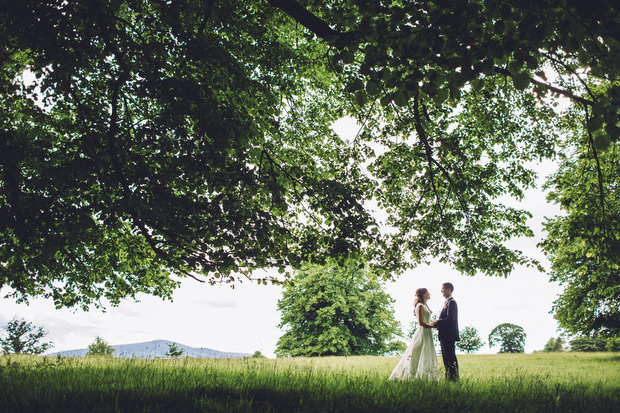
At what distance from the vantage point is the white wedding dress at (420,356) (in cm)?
719

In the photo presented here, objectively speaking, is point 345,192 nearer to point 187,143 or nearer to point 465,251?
point 187,143

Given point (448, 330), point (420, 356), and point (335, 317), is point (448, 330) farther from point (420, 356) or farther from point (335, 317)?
point (335, 317)

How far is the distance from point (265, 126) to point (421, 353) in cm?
623

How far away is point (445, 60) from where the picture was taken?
12.1 ft

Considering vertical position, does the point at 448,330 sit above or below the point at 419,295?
below

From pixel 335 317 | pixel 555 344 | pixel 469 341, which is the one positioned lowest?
pixel 555 344

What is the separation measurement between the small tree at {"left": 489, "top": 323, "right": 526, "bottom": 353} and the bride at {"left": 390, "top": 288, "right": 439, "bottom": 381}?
9807cm

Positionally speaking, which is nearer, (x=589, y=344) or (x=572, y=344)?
(x=589, y=344)

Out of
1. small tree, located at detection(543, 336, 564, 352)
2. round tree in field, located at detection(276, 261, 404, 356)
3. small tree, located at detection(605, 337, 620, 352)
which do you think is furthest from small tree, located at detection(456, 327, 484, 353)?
round tree in field, located at detection(276, 261, 404, 356)

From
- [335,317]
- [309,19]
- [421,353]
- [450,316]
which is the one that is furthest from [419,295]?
[335,317]

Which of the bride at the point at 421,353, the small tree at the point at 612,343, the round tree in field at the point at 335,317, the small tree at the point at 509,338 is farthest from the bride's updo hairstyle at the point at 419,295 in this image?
the small tree at the point at 509,338

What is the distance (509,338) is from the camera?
85500 millimetres

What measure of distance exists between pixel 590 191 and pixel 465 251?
151 inches

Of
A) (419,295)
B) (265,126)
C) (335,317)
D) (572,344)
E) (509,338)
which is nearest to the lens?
(265,126)
